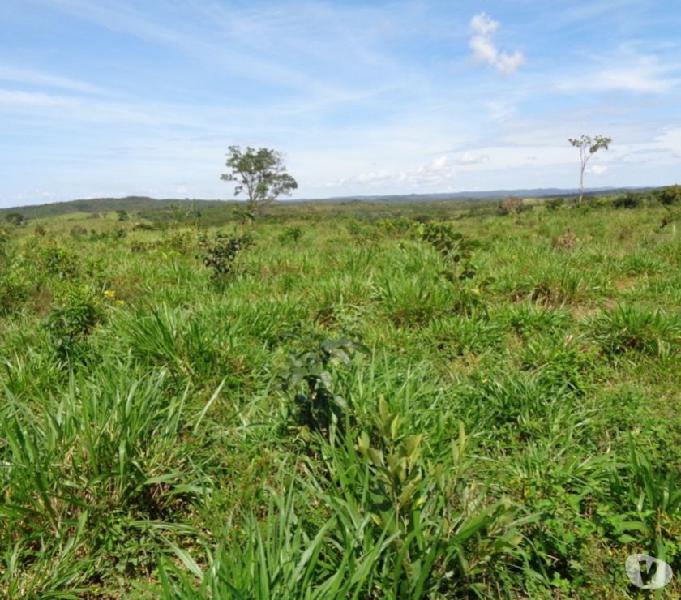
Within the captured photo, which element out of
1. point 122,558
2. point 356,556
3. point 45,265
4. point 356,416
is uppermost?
point 45,265

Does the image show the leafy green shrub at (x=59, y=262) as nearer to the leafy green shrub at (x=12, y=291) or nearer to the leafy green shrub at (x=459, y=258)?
the leafy green shrub at (x=12, y=291)

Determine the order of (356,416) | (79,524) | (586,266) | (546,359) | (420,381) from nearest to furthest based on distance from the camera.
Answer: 1. (79,524)
2. (356,416)
3. (420,381)
4. (546,359)
5. (586,266)

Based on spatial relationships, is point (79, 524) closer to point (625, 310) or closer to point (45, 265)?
point (625, 310)

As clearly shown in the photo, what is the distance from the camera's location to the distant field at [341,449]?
1955 mm

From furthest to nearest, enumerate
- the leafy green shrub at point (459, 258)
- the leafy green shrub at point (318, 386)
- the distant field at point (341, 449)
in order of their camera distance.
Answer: the leafy green shrub at point (459, 258), the leafy green shrub at point (318, 386), the distant field at point (341, 449)

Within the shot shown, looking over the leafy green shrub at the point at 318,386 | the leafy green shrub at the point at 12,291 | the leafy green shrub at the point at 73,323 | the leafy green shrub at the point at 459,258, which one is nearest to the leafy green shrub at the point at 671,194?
the leafy green shrub at the point at 459,258

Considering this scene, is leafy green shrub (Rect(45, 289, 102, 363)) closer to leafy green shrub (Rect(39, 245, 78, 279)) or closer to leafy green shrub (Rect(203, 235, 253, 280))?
leafy green shrub (Rect(203, 235, 253, 280))

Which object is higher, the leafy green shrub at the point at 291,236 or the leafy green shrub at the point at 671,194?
the leafy green shrub at the point at 671,194

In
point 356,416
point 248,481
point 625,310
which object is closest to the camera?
point 248,481

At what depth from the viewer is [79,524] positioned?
218cm

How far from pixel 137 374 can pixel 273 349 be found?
132cm

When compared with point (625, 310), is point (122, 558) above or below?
below

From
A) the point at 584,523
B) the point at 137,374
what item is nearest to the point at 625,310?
the point at 584,523

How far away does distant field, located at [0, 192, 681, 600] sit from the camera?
77.0 inches
